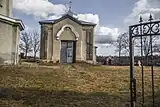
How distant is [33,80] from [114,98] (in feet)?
17.9

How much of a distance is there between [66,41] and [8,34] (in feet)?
36.0

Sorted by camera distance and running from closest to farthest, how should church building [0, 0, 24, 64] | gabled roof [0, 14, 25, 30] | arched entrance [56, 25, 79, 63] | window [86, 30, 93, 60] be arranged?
1. gabled roof [0, 14, 25, 30]
2. church building [0, 0, 24, 64]
3. arched entrance [56, 25, 79, 63]
4. window [86, 30, 93, 60]

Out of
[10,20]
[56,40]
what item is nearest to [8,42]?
[10,20]

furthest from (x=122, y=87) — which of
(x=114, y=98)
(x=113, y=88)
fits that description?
(x=114, y=98)

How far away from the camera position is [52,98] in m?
11.4

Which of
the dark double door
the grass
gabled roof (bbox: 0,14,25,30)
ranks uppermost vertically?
gabled roof (bbox: 0,14,25,30)

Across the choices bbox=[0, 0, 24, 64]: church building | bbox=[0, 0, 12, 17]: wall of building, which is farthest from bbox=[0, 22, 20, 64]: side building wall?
bbox=[0, 0, 12, 17]: wall of building

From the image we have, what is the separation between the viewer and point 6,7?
24.7 m

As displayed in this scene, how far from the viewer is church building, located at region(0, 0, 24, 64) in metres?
23.0

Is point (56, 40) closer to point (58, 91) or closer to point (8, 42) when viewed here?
point (8, 42)

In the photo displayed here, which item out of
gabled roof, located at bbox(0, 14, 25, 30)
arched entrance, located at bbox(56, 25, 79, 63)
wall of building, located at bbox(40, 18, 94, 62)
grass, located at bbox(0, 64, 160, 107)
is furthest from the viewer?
arched entrance, located at bbox(56, 25, 79, 63)

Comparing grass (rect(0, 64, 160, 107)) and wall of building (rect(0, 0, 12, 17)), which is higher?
wall of building (rect(0, 0, 12, 17))

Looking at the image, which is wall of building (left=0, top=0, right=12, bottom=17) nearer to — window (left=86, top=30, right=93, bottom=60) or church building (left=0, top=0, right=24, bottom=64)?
church building (left=0, top=0, right=24, bottom=64)

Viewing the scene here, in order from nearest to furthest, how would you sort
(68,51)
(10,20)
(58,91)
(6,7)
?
(58,91)
(10,20)
(6,7)
(68,51)
